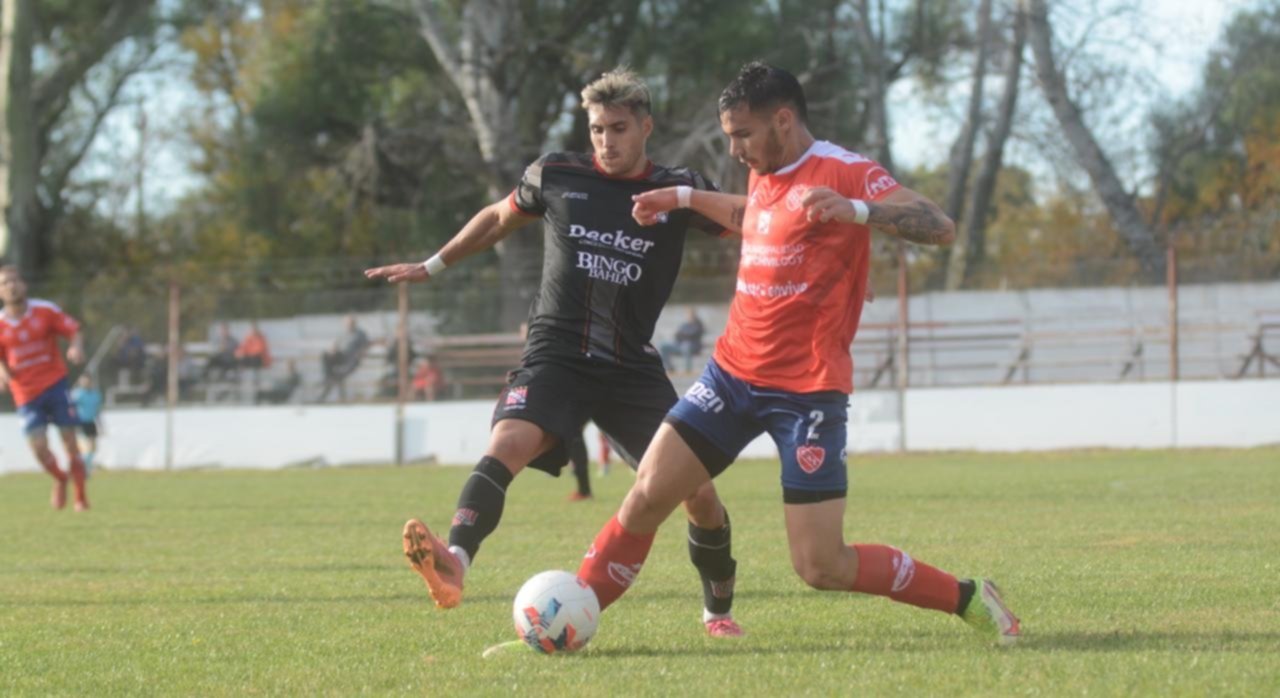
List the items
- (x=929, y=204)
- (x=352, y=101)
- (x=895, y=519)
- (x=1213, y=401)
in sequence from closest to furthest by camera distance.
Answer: (x=929, y=204)
(x=895, y=519)
(x=1213, y=401)
(x=352, y=101)

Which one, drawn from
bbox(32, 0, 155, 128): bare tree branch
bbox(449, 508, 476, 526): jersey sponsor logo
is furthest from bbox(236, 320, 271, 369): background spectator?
bbox(449, 508, 476, 526): jersey sponsor logo

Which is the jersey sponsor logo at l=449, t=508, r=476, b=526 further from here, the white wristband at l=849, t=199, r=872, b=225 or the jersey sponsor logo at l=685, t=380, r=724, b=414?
the white wristband at l=849, t=199, r=872, b=225

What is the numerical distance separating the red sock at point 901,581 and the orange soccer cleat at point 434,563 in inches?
54.0

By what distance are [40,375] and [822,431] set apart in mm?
11415

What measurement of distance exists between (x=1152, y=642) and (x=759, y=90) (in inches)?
88.7

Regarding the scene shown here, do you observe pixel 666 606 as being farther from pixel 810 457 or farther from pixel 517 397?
pixel 810 457

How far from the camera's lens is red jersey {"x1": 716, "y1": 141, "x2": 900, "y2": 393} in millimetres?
5395

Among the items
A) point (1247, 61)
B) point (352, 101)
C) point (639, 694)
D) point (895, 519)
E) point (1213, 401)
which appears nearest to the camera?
point (639, 694)

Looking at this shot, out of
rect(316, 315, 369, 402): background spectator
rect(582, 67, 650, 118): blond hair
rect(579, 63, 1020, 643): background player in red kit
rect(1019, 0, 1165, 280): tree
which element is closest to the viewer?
rect(579, 63, 1020, 643): background player in red kit

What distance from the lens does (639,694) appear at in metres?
4.65

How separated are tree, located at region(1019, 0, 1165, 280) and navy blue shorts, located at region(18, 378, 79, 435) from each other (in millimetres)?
20248

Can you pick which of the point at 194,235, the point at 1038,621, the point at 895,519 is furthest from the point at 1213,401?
the point at 194,235

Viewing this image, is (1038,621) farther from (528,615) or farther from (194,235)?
(194,235)

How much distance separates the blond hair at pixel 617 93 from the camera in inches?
242
